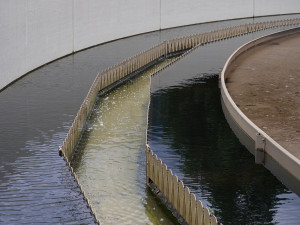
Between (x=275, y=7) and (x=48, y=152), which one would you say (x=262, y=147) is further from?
(x=275, y=7)

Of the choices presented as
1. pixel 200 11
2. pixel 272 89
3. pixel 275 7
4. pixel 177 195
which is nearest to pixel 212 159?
pixel 177 195

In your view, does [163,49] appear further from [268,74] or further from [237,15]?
[237,15]

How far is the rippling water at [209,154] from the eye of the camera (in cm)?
1917

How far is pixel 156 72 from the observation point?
39.9 m

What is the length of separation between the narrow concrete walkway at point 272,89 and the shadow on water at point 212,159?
4.94 ft

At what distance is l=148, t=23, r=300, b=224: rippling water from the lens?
19.2 m

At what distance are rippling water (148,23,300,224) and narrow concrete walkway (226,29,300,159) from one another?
1.41m

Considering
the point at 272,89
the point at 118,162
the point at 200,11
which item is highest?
the point at 200,11

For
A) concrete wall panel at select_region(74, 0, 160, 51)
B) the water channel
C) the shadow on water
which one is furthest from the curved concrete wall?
the shadow on water

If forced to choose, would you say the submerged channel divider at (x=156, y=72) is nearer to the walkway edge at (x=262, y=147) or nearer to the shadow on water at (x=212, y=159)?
the shadow on water at (x=212, y=159)

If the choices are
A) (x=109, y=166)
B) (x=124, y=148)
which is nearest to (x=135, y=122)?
(x=124, y=148)

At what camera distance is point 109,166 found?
2534 centimetres

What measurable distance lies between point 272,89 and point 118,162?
12637 mm

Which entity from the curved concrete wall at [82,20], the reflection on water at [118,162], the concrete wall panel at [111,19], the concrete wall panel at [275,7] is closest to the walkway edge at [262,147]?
the reflection on water at [118,162]
